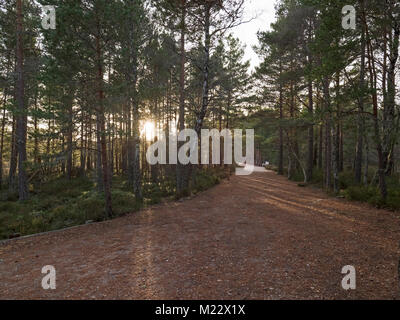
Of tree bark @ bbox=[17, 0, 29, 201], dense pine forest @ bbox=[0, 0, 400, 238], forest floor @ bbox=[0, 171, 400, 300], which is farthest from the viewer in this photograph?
tree bark @ bbox=[17, 0, 29, 201]

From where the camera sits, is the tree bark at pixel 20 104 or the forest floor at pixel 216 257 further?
the tree bark at pixel 20 104

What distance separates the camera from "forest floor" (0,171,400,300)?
3156 millimetres

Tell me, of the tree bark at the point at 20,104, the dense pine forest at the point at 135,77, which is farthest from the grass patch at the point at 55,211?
the tree bark at the point at 20,104

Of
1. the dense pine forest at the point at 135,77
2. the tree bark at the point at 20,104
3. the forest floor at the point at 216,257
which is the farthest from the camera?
the tree bark at the point at 20,104

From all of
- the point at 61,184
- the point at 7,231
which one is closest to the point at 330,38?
the point at 7,231

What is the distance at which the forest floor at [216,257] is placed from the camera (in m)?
3.16

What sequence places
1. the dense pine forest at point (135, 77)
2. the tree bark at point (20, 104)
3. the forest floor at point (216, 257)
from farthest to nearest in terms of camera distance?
the tree bark at point (20, 104)
the dense pine forest at point (135, 77)
the forest floor at point (216, 257)

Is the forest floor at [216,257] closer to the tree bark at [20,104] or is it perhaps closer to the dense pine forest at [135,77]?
the dense pine forest at [135,77]

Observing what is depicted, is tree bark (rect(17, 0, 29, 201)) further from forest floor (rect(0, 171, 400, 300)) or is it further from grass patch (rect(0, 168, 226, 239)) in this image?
forest floor (rect(0, 171, 400, 300))

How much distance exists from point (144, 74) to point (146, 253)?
10.6m

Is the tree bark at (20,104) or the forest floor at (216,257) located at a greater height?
the tree bark at (20,104)

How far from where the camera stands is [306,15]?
41.6 feet

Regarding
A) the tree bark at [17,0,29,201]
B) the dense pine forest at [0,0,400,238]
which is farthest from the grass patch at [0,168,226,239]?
the tree bark at [17,0,29,201]

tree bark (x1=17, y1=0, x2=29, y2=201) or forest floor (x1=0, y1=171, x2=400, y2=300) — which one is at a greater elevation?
tree bark (x1=17, y1=0, x2=29, y2=201)
